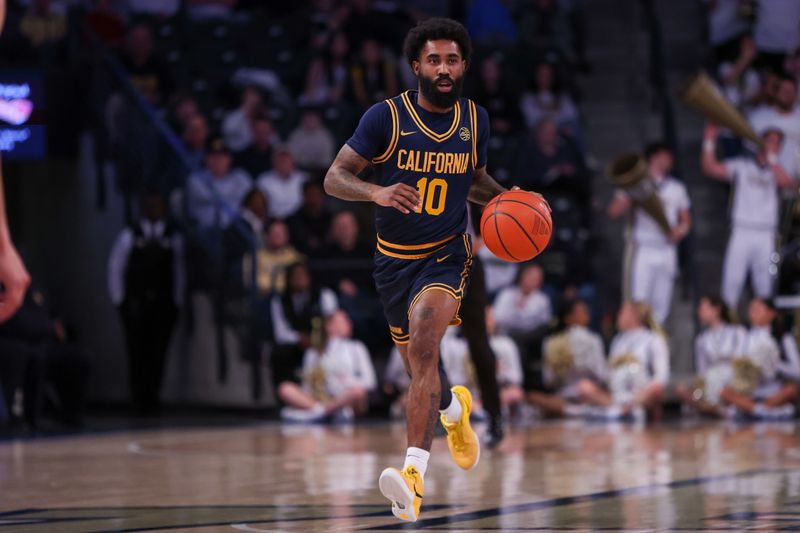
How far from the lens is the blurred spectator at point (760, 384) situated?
544 inches

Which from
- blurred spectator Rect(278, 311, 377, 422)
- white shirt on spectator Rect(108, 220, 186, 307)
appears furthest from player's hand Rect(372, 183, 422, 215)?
white shirt on spectator Rect(108, 220, 186, 307)

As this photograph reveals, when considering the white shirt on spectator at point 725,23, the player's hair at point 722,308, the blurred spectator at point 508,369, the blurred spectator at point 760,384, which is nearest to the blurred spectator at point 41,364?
the blurred spectator at point 508,369

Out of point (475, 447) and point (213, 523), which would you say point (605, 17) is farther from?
point (213, 523)

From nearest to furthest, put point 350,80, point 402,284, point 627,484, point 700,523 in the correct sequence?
point 700,523
point 402,284
point 627,484
point 350,80

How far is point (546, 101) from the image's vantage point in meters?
17.5

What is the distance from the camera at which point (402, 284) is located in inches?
271

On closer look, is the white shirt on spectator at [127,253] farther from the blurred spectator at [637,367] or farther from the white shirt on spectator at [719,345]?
A: the white shirt on spectator at [719,345]

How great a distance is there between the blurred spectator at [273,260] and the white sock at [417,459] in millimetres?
8620

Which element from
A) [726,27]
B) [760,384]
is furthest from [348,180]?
[726,27]

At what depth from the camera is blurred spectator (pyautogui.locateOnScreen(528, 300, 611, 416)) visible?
14.2 metres

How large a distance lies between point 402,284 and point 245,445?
483 centimetres

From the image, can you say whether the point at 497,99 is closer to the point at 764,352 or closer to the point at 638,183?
the point at 638,183

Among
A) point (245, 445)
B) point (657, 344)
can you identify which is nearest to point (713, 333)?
point (657, 344)

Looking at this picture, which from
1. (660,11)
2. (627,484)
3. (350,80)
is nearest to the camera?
(627,484)
